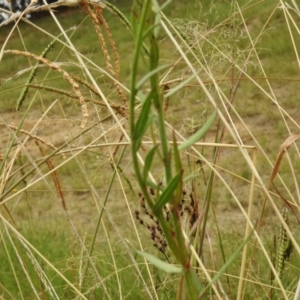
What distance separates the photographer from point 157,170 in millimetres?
2680

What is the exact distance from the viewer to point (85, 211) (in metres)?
2.38

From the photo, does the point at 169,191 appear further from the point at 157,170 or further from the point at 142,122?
the point at 157,170

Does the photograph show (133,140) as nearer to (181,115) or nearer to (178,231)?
(178,231)

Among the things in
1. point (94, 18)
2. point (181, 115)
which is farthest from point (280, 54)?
point (94, 18)

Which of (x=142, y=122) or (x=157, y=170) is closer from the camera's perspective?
(x=142, y=122)

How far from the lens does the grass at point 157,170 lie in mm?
370

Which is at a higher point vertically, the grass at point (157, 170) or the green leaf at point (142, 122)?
the green leaf at point (142, 122)

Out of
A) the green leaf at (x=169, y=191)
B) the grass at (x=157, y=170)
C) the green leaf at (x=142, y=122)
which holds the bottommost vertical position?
the grass at (x=157, y=170)

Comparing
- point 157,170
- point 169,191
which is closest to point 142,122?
point 169,191

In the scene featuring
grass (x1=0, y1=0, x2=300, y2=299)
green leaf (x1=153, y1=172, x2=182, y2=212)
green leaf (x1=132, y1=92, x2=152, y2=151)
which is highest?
green leaf (x1=132, y1=92, x2=152, y2=151)

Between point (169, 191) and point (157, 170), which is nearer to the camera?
point (169, 191)

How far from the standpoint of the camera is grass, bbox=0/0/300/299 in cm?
37

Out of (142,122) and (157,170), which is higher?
(142,122)

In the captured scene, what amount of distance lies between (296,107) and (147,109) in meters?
2.99
